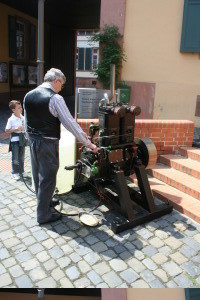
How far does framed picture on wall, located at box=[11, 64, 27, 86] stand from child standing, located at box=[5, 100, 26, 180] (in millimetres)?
10389

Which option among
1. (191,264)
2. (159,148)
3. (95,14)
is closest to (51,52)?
(95,14)

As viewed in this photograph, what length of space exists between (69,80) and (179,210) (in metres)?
18.1

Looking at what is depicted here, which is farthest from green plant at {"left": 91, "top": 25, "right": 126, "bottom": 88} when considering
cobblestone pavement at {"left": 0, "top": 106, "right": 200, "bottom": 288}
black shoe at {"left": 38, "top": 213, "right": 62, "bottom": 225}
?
black shoe at {"left": 38, "top": 213, "right": 62, "bottom": 225}

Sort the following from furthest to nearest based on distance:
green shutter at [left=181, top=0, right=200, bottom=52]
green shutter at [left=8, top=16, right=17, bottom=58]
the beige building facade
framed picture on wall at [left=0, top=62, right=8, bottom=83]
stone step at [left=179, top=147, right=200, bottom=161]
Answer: green shutter at [left=8, top=16, right=17, bottom=58], framed picture on wall at [left=0, top=62, right=8, bottom=83], the beige building facade, green shutter at [left=181, top=0, right=200, bottom=52], stone step at [left=179, top=147, right=200, bottom=161]

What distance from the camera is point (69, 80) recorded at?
2128 cm

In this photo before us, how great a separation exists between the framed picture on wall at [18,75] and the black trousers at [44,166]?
39.8 feet

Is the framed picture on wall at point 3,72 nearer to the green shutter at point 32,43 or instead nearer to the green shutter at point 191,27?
the green shutter at point 32,43

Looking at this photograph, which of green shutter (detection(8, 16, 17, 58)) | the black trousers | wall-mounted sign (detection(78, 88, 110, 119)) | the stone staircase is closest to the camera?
the black trousers

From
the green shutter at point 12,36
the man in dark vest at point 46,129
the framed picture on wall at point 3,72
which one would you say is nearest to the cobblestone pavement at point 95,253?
the man in dark vest at point 46,129

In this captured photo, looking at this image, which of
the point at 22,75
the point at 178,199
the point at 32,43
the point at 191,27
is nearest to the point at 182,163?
the point at 178,199

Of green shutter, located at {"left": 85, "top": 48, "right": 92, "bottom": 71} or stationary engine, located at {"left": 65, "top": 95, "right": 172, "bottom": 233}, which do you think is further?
green shutter, located at {"left": 85, "top": 48, "right": 92, "bottom": 71}

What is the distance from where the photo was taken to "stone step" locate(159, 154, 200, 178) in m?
5.06

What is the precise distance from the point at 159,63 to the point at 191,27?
1.25 meters

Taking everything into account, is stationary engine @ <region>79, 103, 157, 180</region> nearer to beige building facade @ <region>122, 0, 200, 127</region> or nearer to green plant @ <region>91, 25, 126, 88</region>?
beige building facade @ <region>122, 0, 200, 127</region>
